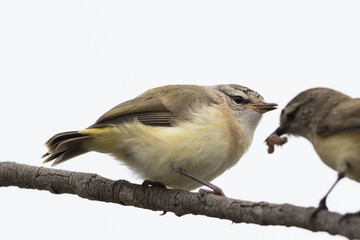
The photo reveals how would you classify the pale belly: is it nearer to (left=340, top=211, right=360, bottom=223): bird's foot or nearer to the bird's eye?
(left=340, top=211, right=360, bottom=223): bird's foot

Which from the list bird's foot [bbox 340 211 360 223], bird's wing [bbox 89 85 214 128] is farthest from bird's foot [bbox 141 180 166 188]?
bird's foot [bbox 340 211 360 223]

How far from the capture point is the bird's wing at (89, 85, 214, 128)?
18.7 ft

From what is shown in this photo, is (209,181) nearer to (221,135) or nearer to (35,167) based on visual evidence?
(221,135)

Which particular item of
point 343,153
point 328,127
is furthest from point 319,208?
point 328,127

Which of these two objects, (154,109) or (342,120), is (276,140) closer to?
(342,120)

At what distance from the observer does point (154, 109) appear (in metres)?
5.79

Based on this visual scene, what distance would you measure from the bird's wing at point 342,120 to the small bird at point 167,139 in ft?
4.50

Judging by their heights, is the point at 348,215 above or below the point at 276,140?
below

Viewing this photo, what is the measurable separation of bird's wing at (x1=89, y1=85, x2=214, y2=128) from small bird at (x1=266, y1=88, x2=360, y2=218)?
3.90 feet

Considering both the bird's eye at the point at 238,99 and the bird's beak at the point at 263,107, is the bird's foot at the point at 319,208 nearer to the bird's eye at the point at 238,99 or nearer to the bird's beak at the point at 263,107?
the bird's beak at the point at 263,107

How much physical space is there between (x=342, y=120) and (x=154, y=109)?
7.02ft

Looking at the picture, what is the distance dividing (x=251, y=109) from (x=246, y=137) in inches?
15.9

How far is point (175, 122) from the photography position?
5.70 m

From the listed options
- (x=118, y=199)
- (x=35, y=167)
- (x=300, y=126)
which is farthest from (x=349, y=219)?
(x=35, y=167)
